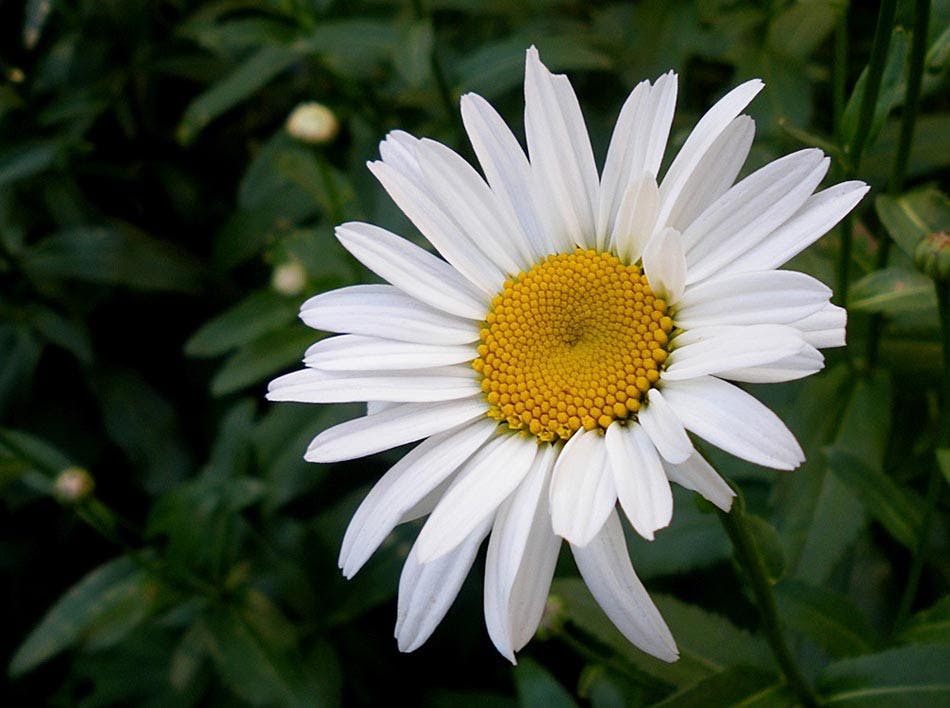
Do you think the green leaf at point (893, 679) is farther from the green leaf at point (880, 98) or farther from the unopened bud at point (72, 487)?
the unopened bud at point (72, 487)

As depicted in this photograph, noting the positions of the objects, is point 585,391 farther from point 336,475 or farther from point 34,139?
point 34,139

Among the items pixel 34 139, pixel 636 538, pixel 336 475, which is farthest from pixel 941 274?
pixel 34 139

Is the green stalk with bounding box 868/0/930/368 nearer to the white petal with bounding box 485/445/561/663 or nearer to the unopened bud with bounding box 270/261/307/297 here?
A: the white petal with bounding box 485/445/561/663

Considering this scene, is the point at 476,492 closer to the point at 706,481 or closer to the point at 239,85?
the point at 706,481

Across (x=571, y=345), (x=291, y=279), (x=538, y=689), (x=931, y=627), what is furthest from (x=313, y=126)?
(x=931, y=627)

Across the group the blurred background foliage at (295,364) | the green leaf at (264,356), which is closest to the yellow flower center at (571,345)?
the blurred background foliage at (295,364)

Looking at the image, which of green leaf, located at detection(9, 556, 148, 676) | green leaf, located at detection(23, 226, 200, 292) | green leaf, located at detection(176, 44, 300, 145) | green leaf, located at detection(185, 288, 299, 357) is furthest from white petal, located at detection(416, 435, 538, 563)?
green leaf, located at detection(23, 226, 200, 292)

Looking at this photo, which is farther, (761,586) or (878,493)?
(878,493)
